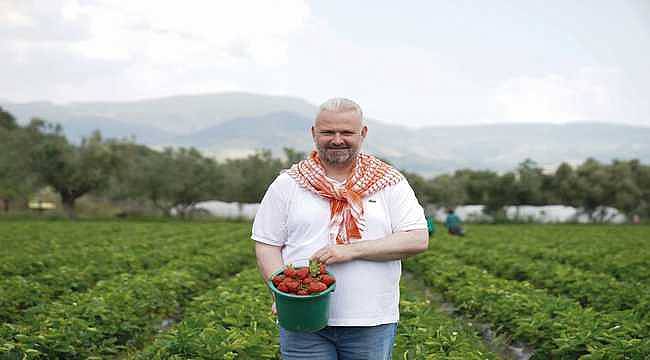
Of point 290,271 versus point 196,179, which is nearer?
point 290,271

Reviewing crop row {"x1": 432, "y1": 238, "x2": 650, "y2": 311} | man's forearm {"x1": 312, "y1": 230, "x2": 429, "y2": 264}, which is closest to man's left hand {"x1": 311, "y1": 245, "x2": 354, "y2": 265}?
man's forearm {"x1": 312, "y1": 230, "x2": 429, "y2": 264}

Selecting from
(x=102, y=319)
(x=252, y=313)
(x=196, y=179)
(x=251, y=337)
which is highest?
(x=251, y=337)

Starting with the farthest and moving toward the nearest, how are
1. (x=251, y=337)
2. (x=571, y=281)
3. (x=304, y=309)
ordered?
(x=571, y=281)
(x=251, y=337)
(x=304, y=309)

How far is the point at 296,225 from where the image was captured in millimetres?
3141

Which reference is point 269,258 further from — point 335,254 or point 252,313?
point 252,313

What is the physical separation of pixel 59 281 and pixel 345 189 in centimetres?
965

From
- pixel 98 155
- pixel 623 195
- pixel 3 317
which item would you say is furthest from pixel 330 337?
pixel 623 195

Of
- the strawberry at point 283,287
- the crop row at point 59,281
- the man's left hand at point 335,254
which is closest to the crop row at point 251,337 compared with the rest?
the strawberry at point 283,287

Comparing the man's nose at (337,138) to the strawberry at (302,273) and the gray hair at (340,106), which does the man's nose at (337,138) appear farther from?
the strawberry at (302,273)

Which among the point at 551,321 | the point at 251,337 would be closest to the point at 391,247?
the point at 251,337

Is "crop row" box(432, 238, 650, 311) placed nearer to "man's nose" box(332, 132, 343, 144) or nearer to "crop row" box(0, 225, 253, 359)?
"crop row" box(0, 225, 253, 359)

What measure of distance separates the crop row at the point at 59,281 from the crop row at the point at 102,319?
866 millimetres

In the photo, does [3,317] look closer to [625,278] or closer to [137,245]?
[137,245]

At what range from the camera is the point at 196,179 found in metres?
56.2
